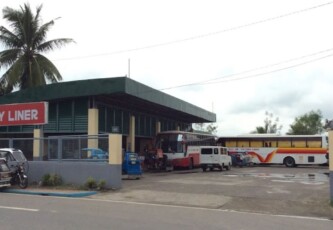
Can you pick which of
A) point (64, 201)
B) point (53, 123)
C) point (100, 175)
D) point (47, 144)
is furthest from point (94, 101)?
point (64, 201)

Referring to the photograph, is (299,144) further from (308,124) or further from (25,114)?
(308,124)

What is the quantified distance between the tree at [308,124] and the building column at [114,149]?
282 feet

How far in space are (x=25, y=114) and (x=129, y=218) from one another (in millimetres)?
14341

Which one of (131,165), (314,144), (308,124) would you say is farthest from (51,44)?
(308,124)

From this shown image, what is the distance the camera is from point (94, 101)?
90.3 feet

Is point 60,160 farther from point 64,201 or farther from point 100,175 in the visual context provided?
point 64,201

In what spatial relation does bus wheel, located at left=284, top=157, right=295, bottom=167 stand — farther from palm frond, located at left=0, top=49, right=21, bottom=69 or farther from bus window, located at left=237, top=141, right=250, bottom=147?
palm frond, located at left=0, top=49, right=21, bottom=69

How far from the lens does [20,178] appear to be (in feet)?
64.1

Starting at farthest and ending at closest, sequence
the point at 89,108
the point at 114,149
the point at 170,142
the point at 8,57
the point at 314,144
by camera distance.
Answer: the point at 314,144 < the point at 170,142 < the point at 8,57 < the point at 89,108 < the point at 114,149

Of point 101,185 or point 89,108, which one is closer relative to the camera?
point 101,185

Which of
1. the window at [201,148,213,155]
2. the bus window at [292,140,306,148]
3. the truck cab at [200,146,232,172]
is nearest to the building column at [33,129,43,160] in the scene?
the truck cab at [200,146,232,172]

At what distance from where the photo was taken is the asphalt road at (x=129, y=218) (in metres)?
10.1

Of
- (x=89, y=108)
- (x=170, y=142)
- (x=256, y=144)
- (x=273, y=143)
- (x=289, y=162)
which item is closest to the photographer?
(x=89, y=108)

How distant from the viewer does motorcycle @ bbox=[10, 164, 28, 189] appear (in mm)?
19359
